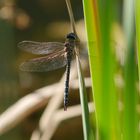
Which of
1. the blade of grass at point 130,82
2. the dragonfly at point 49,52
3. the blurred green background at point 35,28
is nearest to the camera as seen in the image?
the blade of grass at point 130,82

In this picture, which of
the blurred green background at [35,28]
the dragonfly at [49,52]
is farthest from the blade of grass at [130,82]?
the blurred green background at [35,28]

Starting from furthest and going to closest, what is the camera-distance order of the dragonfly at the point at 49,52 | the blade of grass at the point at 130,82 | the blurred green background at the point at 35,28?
1. the blurred green background at the point at 35,28
2. the dragonfly at the point at 49,52
3. the blade of grass at the point at 130,82

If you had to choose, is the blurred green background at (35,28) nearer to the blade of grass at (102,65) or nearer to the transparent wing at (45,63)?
the transparent wing at (45,63)

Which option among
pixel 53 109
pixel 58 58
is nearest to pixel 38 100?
pixel 53 109

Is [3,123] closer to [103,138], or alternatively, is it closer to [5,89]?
[5,89]

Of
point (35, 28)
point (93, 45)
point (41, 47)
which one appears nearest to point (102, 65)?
point (93, 45)

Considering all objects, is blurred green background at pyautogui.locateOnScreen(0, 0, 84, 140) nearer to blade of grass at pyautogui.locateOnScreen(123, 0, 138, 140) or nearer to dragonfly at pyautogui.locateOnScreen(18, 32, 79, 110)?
dragonfly at pyautogui.locateOnScreen(18, 32, 79, 110)

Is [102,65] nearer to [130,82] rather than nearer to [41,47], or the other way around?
[130,82]
